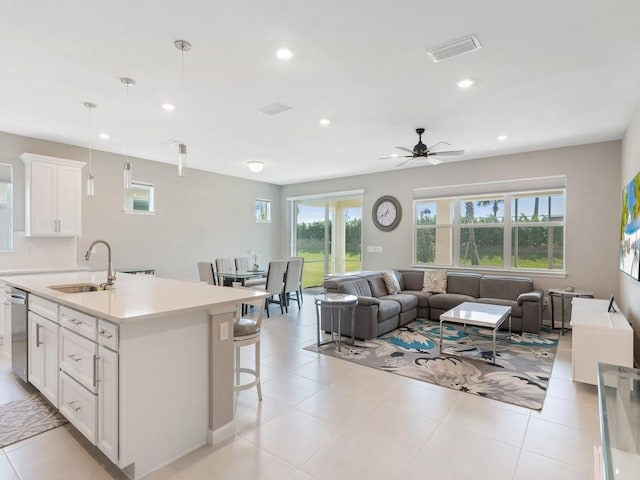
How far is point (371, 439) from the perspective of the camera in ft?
7.86

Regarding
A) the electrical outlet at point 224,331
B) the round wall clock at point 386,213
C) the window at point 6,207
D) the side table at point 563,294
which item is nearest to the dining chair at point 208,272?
the window at point 6,207

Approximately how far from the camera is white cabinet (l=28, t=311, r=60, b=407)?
2.58 meters

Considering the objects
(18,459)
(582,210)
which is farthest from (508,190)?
(18,459)

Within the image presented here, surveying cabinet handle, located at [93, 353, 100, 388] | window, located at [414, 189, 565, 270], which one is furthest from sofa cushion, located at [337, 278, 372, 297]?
cabinet handle, located at [93, 353, 100, 388]

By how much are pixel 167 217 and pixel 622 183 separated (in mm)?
7579

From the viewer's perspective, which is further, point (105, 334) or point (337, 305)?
point (337, 305)

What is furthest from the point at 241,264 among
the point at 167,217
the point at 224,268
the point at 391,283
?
the point at 391,283

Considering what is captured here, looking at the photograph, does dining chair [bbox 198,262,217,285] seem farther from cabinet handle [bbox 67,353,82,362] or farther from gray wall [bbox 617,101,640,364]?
gray wall [bbox 617,101,640,364]

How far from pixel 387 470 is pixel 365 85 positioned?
10.4 ft

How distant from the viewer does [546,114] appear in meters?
4.08

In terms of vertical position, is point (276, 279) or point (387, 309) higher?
point (276, 279)

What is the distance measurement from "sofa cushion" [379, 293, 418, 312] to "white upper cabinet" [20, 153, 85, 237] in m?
4.97

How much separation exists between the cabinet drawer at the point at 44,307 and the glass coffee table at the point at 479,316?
12.3ft

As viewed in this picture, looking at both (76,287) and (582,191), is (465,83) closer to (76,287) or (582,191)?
(582,191)
